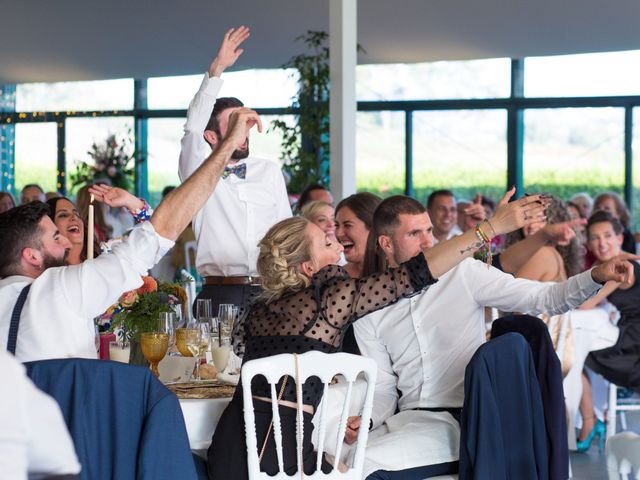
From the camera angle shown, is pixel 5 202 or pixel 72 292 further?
pixel 5 202

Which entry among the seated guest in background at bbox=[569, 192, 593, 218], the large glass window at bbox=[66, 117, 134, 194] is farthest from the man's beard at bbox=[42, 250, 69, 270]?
the large glass window at bbox=[66, 117, 134, 194]

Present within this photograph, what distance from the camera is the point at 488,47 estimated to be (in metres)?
10.5

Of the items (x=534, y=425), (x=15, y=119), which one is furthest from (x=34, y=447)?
(x=15, y=119)

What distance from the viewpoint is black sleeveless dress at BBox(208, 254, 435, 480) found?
304 cm

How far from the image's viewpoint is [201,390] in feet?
11.1

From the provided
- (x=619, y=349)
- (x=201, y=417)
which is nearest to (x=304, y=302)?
(x=201, y=417)

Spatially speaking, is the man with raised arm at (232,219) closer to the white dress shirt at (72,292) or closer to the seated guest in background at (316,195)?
the seated guest in background at (316,195)

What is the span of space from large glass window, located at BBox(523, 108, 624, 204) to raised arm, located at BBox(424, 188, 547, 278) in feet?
26.2

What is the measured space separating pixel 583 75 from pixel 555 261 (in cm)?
515

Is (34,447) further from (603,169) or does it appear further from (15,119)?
(15,119)

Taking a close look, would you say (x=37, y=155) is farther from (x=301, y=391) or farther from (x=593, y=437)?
(x=301, y=391)

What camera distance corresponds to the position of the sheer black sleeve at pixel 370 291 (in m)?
2.98

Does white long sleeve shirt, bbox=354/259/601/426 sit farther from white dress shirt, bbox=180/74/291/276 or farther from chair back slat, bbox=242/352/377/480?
white dress shirt, bbox=180/74/291/276

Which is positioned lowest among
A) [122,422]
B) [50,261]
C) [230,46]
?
[122,422]
